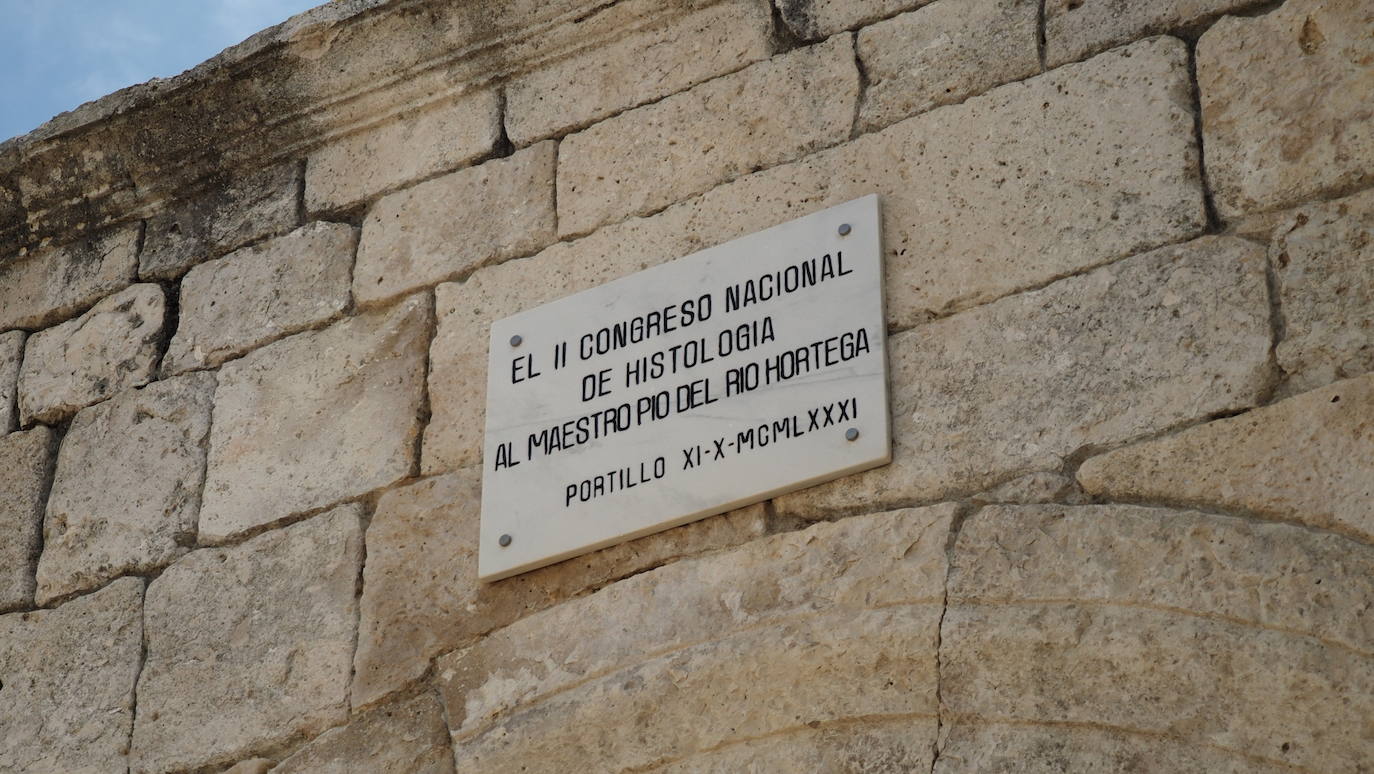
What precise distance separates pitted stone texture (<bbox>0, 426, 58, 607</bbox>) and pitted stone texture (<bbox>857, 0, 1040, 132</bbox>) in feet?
6.83

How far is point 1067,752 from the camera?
272 centimetres

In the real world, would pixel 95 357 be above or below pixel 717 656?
above

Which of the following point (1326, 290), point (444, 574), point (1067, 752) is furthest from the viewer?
point (444, 574)

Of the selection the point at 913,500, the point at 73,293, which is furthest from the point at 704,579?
the point at 73,293

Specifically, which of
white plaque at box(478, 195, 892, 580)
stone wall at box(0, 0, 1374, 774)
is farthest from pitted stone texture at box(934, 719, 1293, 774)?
white plaque at box(478, 195, 892, 580)

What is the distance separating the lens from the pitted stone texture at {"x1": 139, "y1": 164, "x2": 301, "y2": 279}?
4273 millimetres

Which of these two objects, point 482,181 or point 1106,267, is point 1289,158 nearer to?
point 1106,267

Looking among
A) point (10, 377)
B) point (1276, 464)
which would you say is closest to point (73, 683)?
point (10, 377)

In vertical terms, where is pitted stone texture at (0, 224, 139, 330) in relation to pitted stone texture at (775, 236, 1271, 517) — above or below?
above

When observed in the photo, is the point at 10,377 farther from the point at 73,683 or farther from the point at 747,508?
the point at 747,508

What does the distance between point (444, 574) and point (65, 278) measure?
5.35ft

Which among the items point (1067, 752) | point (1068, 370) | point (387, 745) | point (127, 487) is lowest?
point (1067, 752)

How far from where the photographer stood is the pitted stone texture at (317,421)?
3734mm

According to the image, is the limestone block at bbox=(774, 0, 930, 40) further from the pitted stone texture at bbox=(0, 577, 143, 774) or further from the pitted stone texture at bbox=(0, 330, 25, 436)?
the pitted stone texture at bbox=(0, 330, 25, 436)
